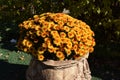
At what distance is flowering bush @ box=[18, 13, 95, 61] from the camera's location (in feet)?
15.6

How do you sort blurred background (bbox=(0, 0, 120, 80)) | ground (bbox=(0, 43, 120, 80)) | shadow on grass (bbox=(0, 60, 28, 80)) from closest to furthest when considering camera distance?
shadow on grass (bbox=(0, 60, 28, 80)) < ground (bbox=(0, 43, 120, 80)) < blurred background (bbox=(0, 0, 120, 80))

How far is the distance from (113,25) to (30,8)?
1961 mm

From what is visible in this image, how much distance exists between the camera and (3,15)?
24.5ft

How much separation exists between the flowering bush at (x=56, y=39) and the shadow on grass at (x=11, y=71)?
3.06 ft

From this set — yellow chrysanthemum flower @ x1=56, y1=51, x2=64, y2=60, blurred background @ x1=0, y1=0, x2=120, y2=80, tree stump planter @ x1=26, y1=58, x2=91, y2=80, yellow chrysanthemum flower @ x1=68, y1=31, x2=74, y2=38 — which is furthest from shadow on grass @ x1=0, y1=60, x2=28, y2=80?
yellow chrysanthemum flower @ x1=68, y1=31, x2=74, y2=38

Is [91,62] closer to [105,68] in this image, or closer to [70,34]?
[105,68]

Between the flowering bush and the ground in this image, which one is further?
the ground

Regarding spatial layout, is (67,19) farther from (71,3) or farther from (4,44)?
(4,44)

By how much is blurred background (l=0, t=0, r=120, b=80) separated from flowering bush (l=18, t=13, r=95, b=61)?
1034 mm

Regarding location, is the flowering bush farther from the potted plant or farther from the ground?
the ground

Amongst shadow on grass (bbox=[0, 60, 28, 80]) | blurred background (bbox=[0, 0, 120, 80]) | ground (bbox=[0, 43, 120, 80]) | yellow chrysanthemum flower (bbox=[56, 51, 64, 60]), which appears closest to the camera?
yellow chrysanthemum flower (bbox=[56, 51, 64, 60])

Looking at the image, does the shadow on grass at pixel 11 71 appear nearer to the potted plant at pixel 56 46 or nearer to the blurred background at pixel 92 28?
the blurred background at pixel 92 28

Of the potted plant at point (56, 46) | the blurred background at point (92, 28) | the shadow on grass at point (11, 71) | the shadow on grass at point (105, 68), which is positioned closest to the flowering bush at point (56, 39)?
the potted plant at point (56, 46)

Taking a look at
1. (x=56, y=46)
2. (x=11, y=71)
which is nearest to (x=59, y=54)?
(x=56, y=46)
